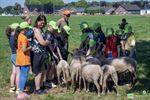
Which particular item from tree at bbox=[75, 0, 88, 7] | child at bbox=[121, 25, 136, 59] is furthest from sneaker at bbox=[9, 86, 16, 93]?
tree at bbox=[75, 0, 88, 7]

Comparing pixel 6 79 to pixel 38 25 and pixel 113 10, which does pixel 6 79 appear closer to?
pixel 38 25

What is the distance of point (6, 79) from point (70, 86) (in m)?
2.87

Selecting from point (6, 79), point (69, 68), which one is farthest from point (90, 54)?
point (6, 79)

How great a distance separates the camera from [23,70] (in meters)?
10.8

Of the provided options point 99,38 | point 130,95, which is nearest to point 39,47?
point 99,38

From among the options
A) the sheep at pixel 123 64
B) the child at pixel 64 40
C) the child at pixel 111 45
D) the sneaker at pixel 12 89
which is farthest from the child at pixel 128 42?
the sneaker at pixel 12 89

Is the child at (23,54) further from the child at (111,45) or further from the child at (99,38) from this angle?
the child at (111,45)

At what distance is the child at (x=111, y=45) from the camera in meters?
12.9

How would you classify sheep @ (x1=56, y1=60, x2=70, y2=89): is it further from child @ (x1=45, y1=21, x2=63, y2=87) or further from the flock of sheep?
child @ (x1=45, y1=21, x2=63, y2=87)

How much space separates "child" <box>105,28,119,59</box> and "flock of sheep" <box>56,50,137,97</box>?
1.00 meters

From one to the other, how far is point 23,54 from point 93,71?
194 cm

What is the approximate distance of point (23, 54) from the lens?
34.9ft

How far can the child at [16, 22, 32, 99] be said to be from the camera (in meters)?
10.5

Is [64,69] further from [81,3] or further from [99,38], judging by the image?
[81,3]
